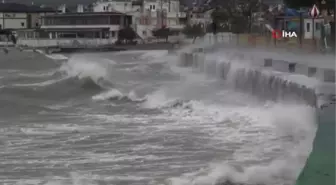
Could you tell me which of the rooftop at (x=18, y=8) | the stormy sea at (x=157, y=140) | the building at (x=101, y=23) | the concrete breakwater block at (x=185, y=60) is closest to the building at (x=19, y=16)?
the rooftop at (x=18, y=8)

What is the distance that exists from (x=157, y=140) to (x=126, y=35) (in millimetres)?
69138

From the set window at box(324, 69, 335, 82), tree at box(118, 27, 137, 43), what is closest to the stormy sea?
window at box(324, 69, 335, 82)

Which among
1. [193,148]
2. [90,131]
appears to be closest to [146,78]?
[90,131]

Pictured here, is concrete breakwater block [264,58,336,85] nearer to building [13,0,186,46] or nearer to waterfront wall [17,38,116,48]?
waterfront wall [17,38,116,48]

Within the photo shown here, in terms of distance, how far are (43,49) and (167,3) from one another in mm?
22981

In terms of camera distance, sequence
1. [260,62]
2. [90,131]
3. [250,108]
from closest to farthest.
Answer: [90,131]
[250,108]
[260,62]

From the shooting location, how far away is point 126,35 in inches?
3164

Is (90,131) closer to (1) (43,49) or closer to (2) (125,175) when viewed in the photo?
(2) (125,175)

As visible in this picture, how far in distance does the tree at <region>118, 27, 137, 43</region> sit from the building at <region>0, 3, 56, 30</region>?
18.3 metres

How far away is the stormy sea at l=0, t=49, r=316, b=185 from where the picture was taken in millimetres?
8570

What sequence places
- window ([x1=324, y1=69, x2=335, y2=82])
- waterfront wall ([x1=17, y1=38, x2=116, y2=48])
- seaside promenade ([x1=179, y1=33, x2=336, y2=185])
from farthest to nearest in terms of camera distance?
waterfront wall ([x1=17, y1=38, x2=116, y2=48])
window ([x1=324, y1=69, x2=335, y2=82])
seaside promenade ([x1=179, y1=33, x2=336, y2=185])

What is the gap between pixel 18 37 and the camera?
86062 mm

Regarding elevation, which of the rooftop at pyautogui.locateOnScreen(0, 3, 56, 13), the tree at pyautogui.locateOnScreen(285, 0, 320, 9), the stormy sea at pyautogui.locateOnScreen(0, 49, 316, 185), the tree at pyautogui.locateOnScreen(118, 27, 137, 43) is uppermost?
the rooftop at pyautogui.locateOnScreen(0, 3, 56, 13)

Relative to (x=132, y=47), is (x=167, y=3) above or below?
above
